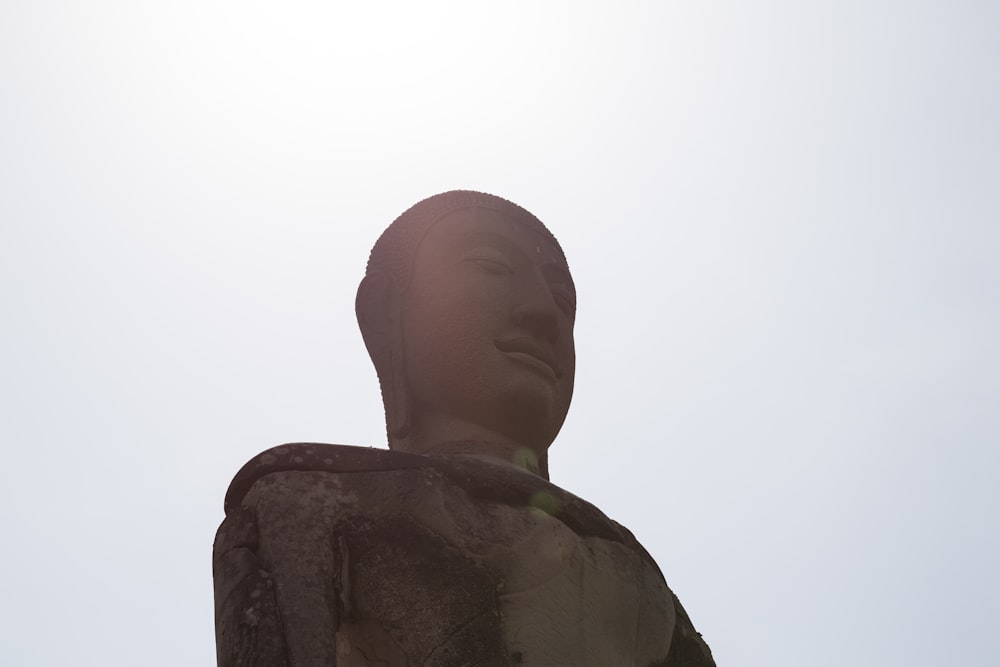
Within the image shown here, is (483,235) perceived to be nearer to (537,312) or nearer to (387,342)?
(537,312)

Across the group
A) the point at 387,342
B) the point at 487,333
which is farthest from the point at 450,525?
the point at 387,342

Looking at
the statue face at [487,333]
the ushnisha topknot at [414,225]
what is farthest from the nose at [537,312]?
the ushnisha topknot at [414,225]

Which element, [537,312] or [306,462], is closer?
A: [306,462]

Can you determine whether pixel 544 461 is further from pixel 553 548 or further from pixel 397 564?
pixel 397 564

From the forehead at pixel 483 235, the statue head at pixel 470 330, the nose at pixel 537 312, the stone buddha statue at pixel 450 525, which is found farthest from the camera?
the forehead at pixel 483 235

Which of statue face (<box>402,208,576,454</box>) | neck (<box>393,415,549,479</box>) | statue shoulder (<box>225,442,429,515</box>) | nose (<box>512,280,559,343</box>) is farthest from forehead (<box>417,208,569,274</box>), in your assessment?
statue shoulder (<box>225,442,429,515</box>)

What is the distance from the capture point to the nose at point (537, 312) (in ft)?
22.2

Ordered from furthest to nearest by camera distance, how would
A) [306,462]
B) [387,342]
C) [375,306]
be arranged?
[375,306] < [387,342] < [306,462]

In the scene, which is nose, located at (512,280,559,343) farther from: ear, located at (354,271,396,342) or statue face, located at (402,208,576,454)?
ear, located at (354,271,396,342)

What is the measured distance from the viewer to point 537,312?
6.76 meters

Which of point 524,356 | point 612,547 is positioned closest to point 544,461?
point 524,356

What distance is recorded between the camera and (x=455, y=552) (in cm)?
539

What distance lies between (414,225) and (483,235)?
43 centimetres

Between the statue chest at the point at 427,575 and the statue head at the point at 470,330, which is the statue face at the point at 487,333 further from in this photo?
the statue chest at the point at 427,575
